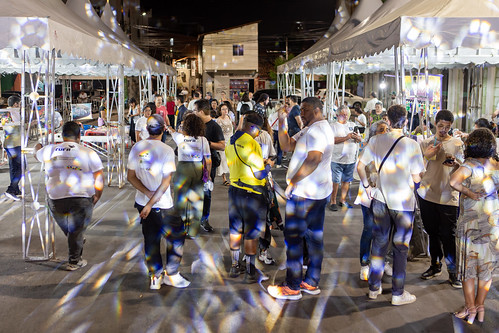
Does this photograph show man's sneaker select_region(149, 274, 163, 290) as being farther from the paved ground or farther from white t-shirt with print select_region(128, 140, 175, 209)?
white t-shirt with print select_region(128, 140, 175, 209)

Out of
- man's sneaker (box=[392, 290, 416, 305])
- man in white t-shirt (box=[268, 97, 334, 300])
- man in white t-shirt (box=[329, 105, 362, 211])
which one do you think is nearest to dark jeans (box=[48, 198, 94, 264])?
man in white t-shirt (box=[268, 97, 334, 300])

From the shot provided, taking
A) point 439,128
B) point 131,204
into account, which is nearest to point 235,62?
point 131,204

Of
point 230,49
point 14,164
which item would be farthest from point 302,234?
point 230,49

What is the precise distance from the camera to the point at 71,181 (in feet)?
16.7

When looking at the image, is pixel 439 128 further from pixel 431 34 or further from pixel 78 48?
pixel 78 48

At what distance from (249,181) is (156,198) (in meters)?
0.93

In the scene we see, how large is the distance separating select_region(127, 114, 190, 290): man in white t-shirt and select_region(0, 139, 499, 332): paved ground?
229mm

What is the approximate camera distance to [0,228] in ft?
22.6

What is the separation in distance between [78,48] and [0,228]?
2.81 m

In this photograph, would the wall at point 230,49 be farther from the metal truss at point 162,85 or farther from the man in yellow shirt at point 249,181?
the man in yellow shirt at point 249,181

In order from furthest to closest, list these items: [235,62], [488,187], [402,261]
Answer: [235,62] → [402,261] → [488,187]

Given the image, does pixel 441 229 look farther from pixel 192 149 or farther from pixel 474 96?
pixel 474 96

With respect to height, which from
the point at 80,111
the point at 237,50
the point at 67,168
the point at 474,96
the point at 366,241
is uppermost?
the point at 237,50

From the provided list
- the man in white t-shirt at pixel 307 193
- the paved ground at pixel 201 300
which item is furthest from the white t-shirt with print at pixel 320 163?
the paved ground at pixel 201 300
